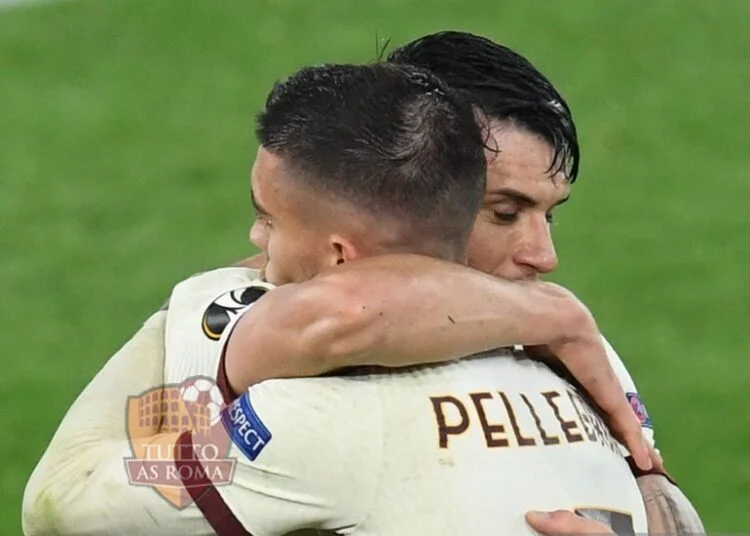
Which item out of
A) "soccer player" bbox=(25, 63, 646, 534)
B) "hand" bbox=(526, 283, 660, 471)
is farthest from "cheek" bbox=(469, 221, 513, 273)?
"soccer player" bbox=(25, 63, 646, 534)

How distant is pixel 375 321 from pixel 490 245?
1.20ft

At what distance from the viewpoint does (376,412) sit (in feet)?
5.25

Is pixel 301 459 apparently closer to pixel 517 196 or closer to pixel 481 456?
pixel 481 456

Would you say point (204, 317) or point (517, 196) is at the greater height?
point (517, 196)

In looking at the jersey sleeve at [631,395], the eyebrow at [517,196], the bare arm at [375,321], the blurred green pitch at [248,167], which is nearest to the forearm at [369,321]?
the bare arm at [375,321]

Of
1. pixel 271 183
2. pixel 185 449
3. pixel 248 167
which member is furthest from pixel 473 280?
pixel 248 167

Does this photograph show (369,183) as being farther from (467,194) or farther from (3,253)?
(3,253)

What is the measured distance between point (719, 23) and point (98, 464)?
5278mm

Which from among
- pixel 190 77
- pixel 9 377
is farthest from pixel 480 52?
pixel 190 77

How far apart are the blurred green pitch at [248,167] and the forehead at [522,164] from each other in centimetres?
213

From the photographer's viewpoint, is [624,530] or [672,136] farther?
[672,136]

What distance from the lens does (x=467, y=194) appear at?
1689 mm

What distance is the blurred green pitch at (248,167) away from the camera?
4.41 metres

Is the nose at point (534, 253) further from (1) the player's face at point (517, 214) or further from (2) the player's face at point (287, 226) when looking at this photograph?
(2) the player's face at point (287, 226)
